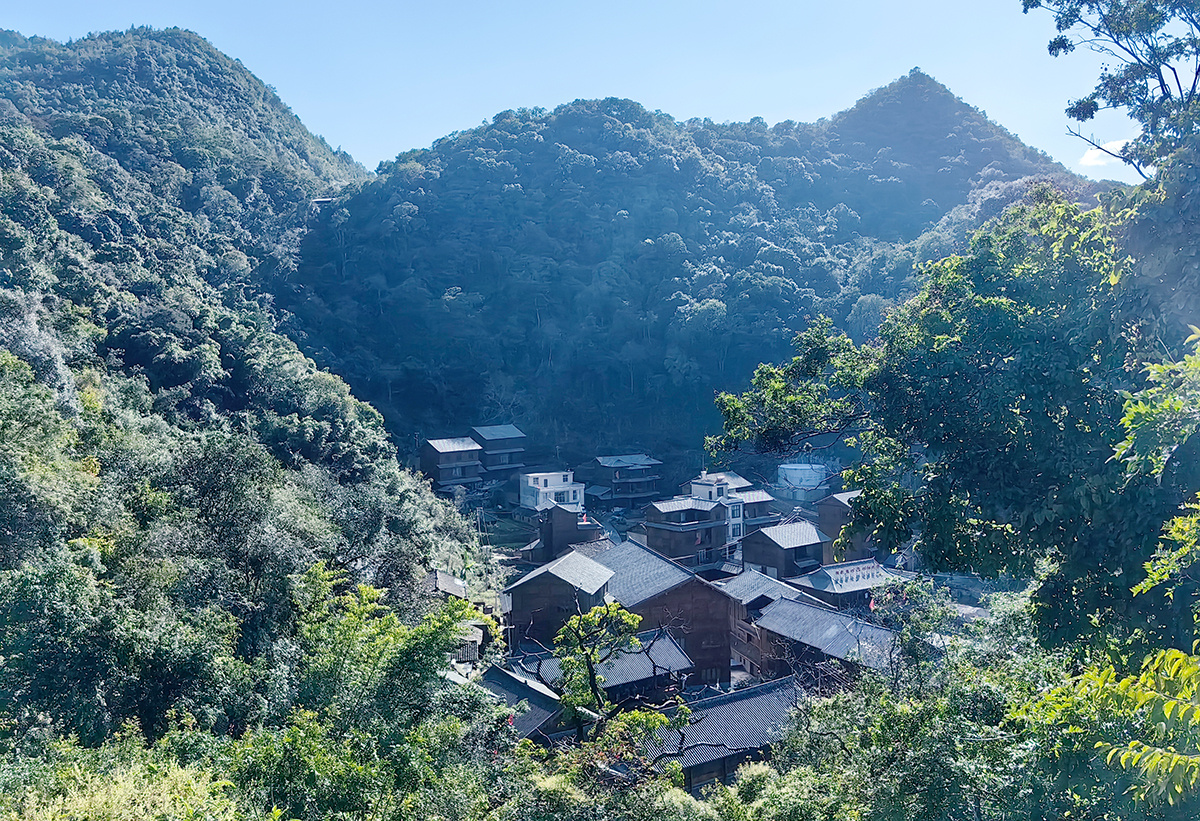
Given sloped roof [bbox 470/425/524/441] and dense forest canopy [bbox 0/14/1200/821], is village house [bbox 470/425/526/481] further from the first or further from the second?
dense forest canopy [bbox 0/14/1200/821]

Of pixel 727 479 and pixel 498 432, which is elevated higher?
pixel 498 432

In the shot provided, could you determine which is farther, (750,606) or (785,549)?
(785,549)

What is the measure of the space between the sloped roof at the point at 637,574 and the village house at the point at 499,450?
72.6 ft

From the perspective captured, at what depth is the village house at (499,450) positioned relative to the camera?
47812 mm

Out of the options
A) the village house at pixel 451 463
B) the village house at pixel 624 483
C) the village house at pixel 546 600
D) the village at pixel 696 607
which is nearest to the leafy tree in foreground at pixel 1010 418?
the village at pixel 696 607

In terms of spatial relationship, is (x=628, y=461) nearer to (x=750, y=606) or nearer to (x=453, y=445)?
(x=453, y=445)

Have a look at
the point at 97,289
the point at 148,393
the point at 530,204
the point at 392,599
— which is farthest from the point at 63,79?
the point at 392,599

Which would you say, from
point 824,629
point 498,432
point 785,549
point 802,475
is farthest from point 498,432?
point 824,629

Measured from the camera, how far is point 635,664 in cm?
1859

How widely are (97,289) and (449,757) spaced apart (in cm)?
2772

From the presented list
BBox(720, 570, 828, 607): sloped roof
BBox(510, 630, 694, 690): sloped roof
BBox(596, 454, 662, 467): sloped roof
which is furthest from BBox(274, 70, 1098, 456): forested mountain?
BBox(510, 630, 694, 690): sloped roof

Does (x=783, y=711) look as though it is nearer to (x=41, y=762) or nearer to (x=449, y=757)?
(x=449, y=757)

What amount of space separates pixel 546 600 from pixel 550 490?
20.3 metres

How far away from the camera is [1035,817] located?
17.6ft
